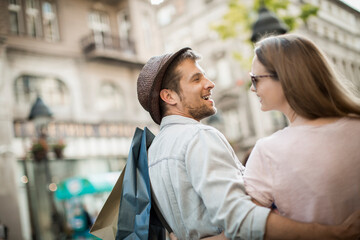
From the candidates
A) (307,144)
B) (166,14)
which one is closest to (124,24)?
(166,14)

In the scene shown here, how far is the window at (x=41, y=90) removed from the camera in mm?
11273

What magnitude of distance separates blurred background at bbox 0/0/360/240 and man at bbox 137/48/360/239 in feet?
20.9

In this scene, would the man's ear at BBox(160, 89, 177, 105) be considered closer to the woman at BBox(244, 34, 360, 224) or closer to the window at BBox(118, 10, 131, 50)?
the woman at BBox(244, 34, 360, 224)

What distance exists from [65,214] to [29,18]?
719 centimetres

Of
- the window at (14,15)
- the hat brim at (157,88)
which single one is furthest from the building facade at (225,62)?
the hat brim at (157,88)

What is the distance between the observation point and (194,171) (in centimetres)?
150

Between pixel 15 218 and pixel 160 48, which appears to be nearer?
pixel 15 218

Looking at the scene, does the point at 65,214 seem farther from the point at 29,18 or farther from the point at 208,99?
the point at 208,99

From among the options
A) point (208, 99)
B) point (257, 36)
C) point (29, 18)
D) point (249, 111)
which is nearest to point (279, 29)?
point (257, 36)

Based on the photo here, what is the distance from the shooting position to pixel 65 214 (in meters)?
11.6

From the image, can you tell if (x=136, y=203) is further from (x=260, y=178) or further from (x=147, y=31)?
(x=147, y=31)

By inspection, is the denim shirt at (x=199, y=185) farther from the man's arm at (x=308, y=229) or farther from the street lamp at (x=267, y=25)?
the street lamp at (x=267, y=25)

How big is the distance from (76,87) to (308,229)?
12.8 m

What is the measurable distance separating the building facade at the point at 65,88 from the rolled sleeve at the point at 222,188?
27.3 feet
